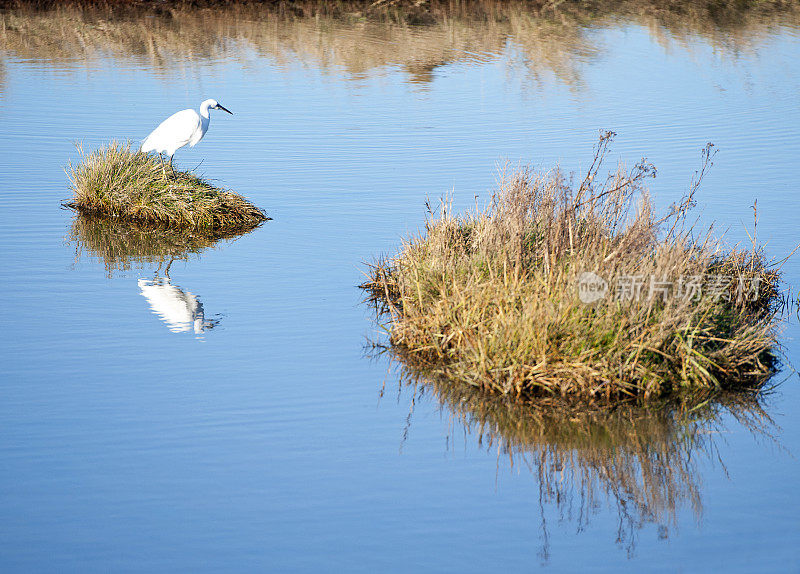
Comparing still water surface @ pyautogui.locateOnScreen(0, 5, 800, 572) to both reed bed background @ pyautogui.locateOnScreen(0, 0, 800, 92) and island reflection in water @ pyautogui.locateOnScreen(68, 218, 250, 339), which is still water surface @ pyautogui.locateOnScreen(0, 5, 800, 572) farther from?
reed bed background @ pyautogui.locateOnScreen(0, 0, 800, 92)

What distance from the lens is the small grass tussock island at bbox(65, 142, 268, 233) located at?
977cm

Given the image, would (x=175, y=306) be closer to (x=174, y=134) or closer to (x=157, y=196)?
(x=157, y=196)

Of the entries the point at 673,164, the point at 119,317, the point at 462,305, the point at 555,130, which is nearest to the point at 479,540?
the point at 462,305

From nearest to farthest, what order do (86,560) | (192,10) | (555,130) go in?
(86,560) < (555,130) < (192,10)

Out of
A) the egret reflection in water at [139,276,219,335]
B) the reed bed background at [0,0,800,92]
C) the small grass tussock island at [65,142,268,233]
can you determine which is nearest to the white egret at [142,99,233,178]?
the small grass tussock island at [65,142,268,233]

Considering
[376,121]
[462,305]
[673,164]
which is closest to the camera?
[462,305]

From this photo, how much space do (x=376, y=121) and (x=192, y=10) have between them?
10.2 m

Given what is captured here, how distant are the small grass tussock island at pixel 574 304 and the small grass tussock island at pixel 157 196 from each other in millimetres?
2760

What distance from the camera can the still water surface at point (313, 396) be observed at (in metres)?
4.60

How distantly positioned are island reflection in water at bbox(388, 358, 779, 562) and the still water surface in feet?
0.07

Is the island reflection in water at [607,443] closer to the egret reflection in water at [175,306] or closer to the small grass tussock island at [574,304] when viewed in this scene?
the small grass tussock island at [574,304]

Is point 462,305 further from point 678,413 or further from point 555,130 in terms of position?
point 555,130

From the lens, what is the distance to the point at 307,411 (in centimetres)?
589

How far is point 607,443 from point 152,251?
17.3ft
